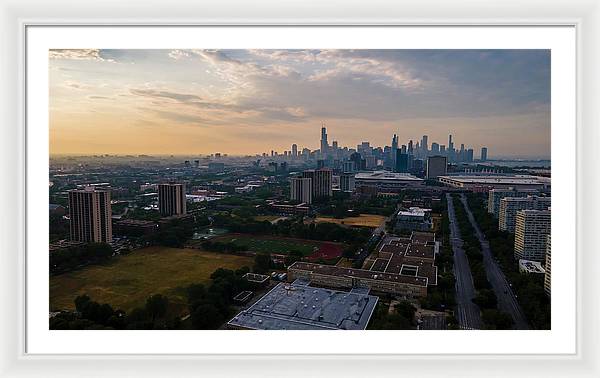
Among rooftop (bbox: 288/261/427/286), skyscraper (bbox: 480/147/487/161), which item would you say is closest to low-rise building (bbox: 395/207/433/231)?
rooftop (bbox: 288/261/427/286)

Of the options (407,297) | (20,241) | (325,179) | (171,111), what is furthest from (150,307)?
(325,179)

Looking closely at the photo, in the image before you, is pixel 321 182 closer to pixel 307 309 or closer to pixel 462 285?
pixel 462 285

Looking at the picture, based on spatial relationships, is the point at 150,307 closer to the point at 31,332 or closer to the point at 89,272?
the point at 89,272

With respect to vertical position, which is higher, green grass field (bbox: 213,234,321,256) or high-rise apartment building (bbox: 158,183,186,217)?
high-rise apartment building (bbox: 158,183,186,217)

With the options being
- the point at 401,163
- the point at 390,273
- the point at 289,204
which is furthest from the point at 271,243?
the point at 401,163

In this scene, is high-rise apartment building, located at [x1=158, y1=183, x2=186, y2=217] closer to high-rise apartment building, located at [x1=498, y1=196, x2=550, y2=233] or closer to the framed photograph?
the framed photograph

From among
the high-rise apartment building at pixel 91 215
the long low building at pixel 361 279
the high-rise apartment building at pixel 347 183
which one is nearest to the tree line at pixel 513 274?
the long low building at pixel 361 279

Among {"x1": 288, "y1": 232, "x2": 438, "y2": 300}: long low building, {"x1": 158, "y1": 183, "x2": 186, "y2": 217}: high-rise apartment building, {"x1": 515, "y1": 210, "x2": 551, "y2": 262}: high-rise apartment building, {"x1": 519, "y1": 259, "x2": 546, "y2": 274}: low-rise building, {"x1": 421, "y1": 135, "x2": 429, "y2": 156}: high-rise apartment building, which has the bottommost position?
{"x1": 288, "y1": 232, "x2": 438, "y2": 300}: long low building
